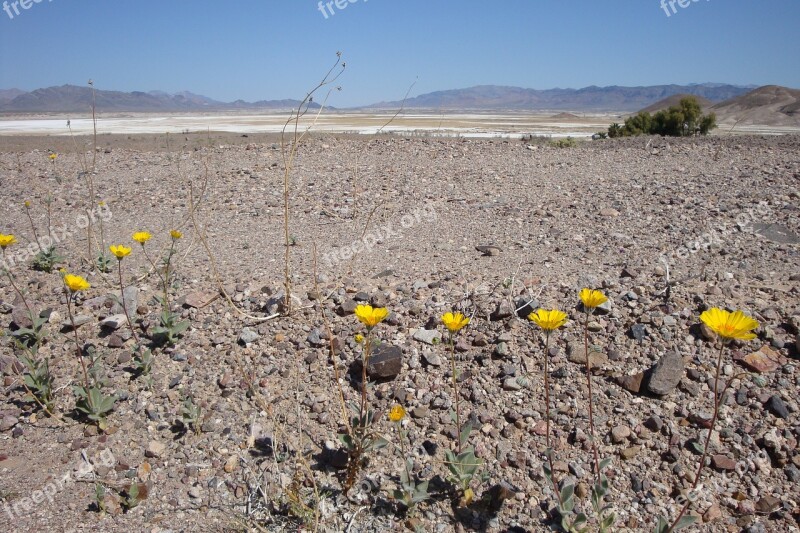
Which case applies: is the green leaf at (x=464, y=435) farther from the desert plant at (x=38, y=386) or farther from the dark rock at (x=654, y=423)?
the desert plant at (x=38, y=386)

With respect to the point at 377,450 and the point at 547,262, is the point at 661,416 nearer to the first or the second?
the point at 377,450

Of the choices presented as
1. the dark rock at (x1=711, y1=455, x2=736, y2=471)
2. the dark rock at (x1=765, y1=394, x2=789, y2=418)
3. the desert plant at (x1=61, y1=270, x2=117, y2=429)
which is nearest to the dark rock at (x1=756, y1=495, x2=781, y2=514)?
the dark rock at (x1=711, y1=455, x2=736, y2=471)

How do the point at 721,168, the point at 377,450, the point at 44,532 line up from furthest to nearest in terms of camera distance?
the point at 721,168 < the point at 377,450 < the point at 44,532

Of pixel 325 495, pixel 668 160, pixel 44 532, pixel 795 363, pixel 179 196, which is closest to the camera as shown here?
pixel 44 532

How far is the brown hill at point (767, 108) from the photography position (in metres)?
47.7

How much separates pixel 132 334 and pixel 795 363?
357cm

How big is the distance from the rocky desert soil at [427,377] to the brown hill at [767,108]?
4595 centimetres

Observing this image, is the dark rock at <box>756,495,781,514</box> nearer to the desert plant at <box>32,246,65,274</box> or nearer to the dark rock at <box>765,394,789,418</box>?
the dark rock at <box>765,394,789,418</box>

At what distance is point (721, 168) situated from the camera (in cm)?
689

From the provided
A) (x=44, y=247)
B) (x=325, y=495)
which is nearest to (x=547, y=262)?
(x=325, y=495)

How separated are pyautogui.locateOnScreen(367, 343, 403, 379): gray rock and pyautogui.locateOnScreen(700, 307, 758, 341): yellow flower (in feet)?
4.80

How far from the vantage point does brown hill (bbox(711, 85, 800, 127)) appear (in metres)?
47.7

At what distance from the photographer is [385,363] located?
271cm

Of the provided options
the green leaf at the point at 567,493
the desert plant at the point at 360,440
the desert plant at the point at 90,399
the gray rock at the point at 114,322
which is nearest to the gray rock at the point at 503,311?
the desert plant at the point at 360,440
